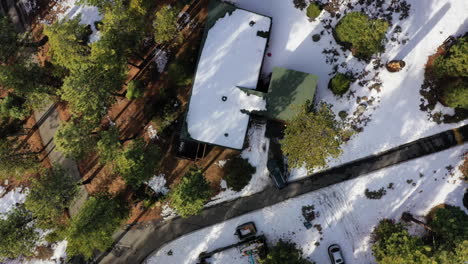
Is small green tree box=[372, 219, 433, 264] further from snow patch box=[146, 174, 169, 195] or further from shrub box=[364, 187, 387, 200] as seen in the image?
snow patch box=[146, 174, 169, 195]

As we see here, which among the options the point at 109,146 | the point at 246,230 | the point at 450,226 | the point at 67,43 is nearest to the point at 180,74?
the point at 109,146

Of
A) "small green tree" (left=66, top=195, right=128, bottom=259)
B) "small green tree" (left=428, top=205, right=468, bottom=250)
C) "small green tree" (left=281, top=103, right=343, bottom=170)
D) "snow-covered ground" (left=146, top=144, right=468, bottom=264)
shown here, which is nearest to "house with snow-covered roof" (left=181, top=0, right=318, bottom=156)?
"small green tree" (left=281, top=103, right=343, bottom=170)

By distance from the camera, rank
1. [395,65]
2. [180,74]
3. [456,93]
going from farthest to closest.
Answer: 1. [395,65]
2. [180,74]
3. [456,93]

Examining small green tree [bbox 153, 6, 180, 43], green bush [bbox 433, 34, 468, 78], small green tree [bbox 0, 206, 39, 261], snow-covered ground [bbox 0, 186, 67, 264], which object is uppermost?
green bush [bbox 433, 34, 468, 78]

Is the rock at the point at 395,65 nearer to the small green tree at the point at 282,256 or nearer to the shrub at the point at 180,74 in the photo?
the shrub at the point at 180,74

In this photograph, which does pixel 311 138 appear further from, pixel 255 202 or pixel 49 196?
pixel 49 196

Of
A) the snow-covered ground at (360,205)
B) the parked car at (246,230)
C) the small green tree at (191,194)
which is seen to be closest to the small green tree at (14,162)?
the small green tree at (191,194)

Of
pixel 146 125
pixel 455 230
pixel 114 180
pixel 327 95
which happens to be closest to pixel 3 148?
pixel 114 180
